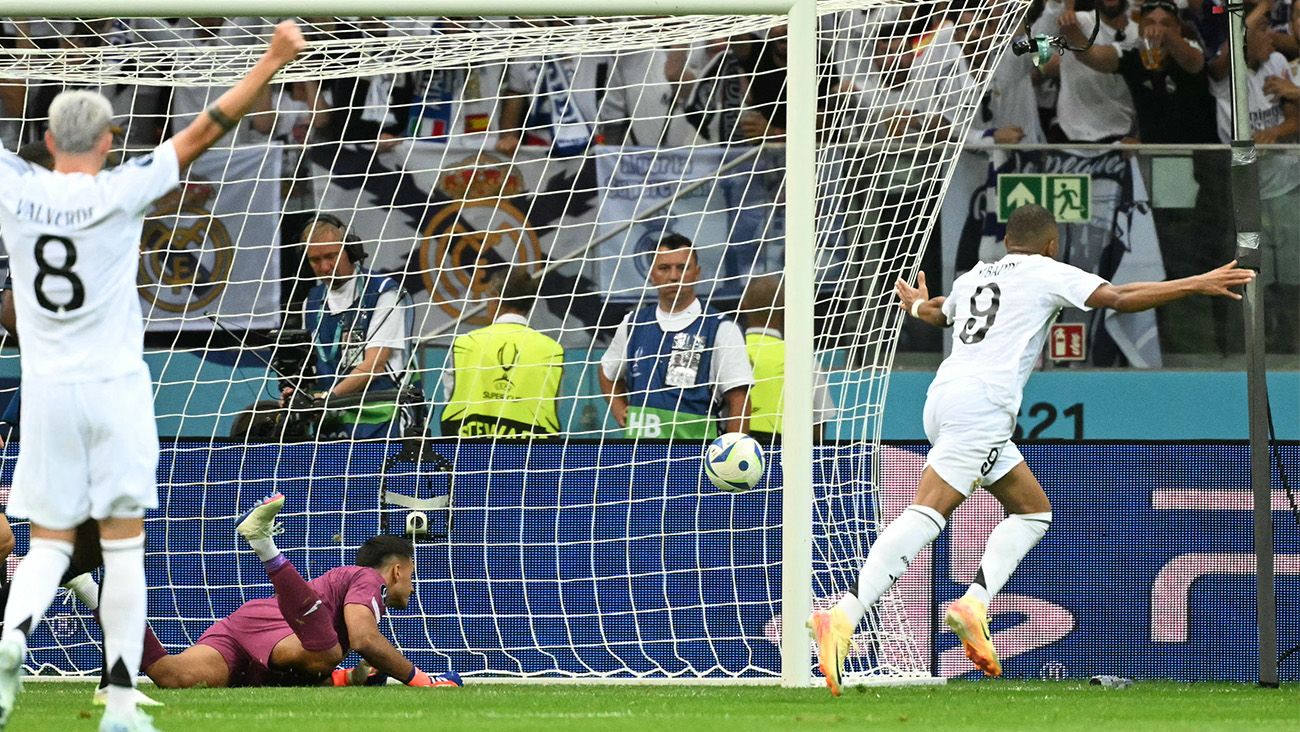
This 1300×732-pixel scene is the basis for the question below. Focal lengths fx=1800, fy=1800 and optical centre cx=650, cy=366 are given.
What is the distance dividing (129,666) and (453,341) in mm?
4881

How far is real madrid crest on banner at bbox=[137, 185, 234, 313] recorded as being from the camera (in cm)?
1007

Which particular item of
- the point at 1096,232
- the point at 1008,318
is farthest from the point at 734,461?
the point at 1096,232

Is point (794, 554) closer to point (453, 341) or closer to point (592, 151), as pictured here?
point (453, 341)

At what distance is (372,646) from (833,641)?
7.10 ft

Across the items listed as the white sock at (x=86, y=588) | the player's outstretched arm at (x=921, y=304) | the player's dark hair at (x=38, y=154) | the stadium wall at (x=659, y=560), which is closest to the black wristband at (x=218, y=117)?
the player's dark hair at (x=38, y=154)

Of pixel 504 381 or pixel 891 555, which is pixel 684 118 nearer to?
pixel 504 381

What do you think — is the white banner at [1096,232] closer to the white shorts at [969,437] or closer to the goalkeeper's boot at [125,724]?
the white shorts at [969,437]

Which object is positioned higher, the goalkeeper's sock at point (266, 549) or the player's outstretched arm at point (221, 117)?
the player's outstretched arm at point (221, 117)

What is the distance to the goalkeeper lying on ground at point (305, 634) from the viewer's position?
762 centimetres

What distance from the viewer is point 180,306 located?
33.2 ft

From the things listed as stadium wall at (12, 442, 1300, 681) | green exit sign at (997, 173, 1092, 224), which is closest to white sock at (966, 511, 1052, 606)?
stadium wall at (12, 442, 1300, 681)

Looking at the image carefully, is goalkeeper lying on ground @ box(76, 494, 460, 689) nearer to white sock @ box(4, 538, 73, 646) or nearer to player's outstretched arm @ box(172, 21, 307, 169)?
white sock @ box(4, 538, 73, 646)

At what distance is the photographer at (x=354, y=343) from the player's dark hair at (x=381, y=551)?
880mm

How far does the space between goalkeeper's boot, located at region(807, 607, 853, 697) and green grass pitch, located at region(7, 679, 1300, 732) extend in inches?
3.7
